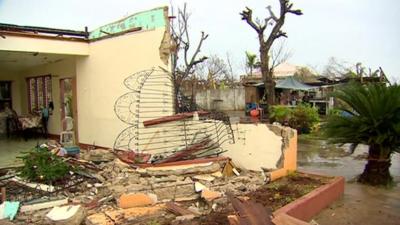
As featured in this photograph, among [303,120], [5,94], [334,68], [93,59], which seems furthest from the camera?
[334,68]

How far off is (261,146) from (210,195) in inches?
80.5

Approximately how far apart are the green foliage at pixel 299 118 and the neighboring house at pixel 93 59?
7.69 metres

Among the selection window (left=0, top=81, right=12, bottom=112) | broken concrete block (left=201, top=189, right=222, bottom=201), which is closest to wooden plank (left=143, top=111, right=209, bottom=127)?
broken concrete block (left=201, top=189, right=222, bottom=201)

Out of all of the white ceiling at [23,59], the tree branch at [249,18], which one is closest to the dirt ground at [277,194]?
the white ceiling at [23,59]

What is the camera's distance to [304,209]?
16.4ft

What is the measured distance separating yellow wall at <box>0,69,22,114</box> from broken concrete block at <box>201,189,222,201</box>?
36.8ft

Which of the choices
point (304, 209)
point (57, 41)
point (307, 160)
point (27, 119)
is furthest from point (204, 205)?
point (27, 119)

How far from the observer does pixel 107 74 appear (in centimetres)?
931

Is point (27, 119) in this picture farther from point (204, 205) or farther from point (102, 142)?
point (204, 205)

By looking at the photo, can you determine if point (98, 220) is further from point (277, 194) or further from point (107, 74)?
point (107, 74)

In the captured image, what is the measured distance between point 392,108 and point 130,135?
551 centimetres

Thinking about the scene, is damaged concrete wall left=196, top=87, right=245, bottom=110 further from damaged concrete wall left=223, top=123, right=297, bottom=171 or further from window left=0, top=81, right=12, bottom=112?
damaged concrete wall left=223, top=123, right=297, bottom=171

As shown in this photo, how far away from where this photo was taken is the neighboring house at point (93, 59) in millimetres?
8156

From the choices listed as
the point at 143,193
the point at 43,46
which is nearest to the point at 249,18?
the point at 43,46
